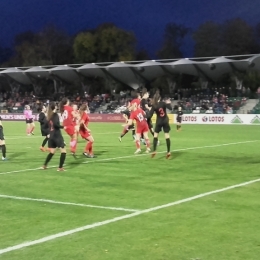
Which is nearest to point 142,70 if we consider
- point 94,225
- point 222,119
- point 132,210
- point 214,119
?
point 214,119

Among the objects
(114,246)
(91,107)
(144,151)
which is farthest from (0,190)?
(91,107)

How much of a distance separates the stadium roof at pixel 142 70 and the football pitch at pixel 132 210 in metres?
42.8

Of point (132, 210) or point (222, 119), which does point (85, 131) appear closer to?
point (132, 210)

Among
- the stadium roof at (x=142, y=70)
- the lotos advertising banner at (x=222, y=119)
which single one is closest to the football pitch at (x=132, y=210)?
the lotos advertising banner at (x=222, y=119)

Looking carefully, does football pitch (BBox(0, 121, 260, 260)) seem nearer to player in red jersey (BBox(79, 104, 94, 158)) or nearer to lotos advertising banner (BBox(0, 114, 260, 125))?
player in red jersey (BBox(79, 104, 94, 158))

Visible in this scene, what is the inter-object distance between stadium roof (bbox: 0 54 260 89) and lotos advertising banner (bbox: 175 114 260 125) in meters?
11.3

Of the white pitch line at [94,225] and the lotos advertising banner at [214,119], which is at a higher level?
the white pitch line at [94,225]

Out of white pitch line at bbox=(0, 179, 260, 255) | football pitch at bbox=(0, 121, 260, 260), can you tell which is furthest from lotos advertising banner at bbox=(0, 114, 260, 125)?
white pitch line at bbox=(0, 179, 260, 255)

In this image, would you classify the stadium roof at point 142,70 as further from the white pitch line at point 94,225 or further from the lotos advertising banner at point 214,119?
the white pitch line at point 94,225

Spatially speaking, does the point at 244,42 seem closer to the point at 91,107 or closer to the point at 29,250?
the point at 91,107

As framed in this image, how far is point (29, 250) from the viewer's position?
22.1 feet

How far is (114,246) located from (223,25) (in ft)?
253

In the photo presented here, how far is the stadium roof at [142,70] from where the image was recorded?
57.7 metres

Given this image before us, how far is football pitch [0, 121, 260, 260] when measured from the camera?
266 inches
